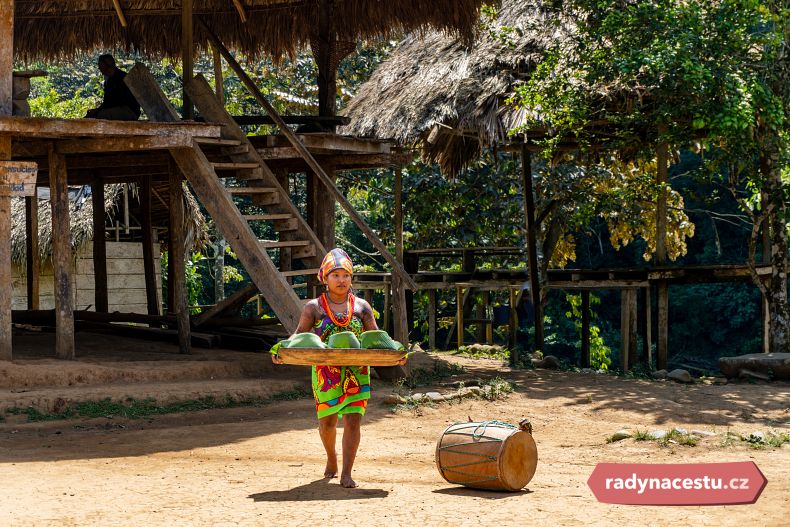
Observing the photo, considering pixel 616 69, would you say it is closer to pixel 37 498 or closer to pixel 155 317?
pixel 155 317

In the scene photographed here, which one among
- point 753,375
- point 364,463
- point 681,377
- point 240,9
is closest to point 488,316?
point 681,377

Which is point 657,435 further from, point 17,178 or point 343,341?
point 17,178

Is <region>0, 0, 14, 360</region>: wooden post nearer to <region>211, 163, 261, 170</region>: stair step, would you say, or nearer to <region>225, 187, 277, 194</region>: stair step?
<region>211, 163, 261, 170</region>: stair step

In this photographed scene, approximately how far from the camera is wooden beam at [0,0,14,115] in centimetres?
972

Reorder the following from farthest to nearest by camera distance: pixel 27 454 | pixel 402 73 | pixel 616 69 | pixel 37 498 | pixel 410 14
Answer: pixel 402 73 < pixel 410 14 < pixel 616 69 < pixel 27 454 < pixel 37 498

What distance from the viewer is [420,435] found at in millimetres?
8094

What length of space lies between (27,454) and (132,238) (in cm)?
1369

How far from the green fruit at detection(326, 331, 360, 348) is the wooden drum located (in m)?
0.89

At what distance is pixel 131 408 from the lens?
29.9 feet

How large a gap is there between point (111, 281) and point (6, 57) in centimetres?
1007

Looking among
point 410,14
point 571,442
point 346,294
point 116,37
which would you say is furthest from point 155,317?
point 346,294

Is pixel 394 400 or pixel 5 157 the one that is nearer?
pixel 394 400

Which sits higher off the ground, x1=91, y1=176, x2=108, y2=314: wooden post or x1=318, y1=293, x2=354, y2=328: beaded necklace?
x1=91, y1=176, x2=108, y2=314: wooden post

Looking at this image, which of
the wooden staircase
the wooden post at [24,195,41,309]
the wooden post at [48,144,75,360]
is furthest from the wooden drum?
the wooden post at [24,195,41,309]
